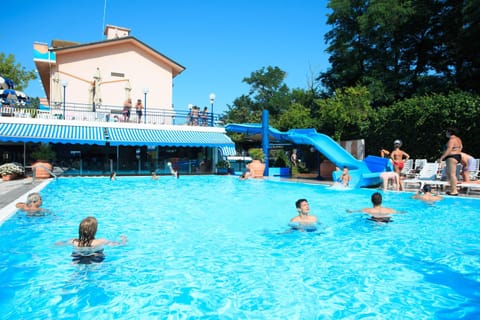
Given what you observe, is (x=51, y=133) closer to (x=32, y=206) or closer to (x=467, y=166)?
(x=32, y=206)

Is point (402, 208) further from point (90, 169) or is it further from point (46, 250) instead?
point (90, 169)

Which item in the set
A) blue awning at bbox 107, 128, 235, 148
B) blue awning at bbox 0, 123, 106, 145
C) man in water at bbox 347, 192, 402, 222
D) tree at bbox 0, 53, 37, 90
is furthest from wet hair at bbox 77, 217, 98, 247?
tree at bbox 0, 53, 37, 90

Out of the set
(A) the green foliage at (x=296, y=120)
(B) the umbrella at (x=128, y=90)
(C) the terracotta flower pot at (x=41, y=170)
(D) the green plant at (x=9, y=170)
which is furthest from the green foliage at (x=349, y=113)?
(D) the green plant at (x=9, y=170)

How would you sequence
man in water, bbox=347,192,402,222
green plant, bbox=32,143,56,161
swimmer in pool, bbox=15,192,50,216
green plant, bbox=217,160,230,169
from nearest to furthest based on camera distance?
man in water, bbox=347,192,402,222 < swimmer in pool, bbox=15,192,50,216 < green plant, bbox=32,143,56,161 < green plant, bbox=217,160,230,169

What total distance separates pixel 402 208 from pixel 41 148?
793 inches

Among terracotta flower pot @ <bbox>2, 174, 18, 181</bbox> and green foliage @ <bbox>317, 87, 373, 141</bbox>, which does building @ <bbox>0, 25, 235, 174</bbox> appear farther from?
green foliage @ <bbox>317, 87, 373, 141</bbox>

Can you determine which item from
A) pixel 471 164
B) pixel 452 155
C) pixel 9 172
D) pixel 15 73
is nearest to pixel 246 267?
pixel 452 155

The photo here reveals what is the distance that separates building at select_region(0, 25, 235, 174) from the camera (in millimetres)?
21844

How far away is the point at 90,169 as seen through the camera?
75.8ft

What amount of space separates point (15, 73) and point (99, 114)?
35.0 metres

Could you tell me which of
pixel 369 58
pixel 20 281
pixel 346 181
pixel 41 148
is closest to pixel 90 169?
pixel 41 148

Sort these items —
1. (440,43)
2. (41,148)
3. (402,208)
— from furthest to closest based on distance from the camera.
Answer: (440,43) → (41,148) → (402,208)

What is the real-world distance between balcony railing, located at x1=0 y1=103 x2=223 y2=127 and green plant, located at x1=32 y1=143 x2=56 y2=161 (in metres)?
1.93

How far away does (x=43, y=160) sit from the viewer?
20.9m
